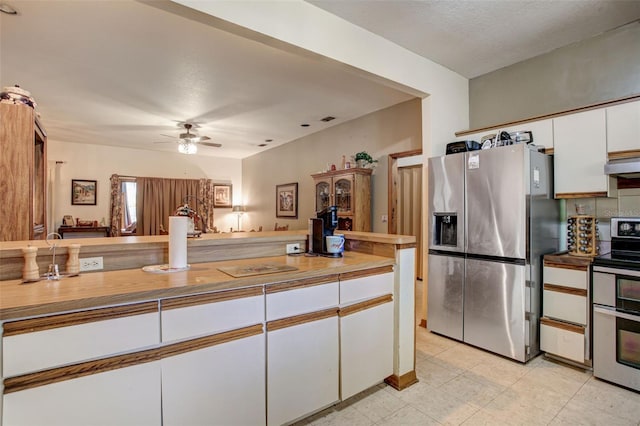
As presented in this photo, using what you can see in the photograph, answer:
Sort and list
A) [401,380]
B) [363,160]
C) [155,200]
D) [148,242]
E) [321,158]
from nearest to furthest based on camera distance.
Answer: [148,242] < [401,380] < [363,160] < [321,158] < [155,200]

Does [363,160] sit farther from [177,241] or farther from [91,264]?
[91,264]

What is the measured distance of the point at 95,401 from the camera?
124cm

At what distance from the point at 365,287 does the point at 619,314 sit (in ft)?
6.01

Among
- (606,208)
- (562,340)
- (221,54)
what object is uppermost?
(221,54)

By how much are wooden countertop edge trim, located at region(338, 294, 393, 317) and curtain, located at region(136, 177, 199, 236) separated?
678cm

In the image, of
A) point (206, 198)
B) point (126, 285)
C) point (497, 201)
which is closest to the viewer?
point (126, 285)

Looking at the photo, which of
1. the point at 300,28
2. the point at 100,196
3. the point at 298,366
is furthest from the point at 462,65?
the point at 100,196

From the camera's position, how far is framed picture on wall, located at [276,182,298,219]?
6.56 m

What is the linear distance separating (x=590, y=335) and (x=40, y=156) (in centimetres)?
562

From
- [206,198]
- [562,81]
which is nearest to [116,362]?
[562,81]

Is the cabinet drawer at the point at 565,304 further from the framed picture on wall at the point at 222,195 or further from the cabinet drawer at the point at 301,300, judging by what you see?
the framed picture on wall at the point at 222,195

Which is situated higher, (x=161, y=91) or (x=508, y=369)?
(x=161, y=91)

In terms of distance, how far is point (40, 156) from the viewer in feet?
11.9

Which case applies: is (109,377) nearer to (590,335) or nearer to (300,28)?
(300,28)
